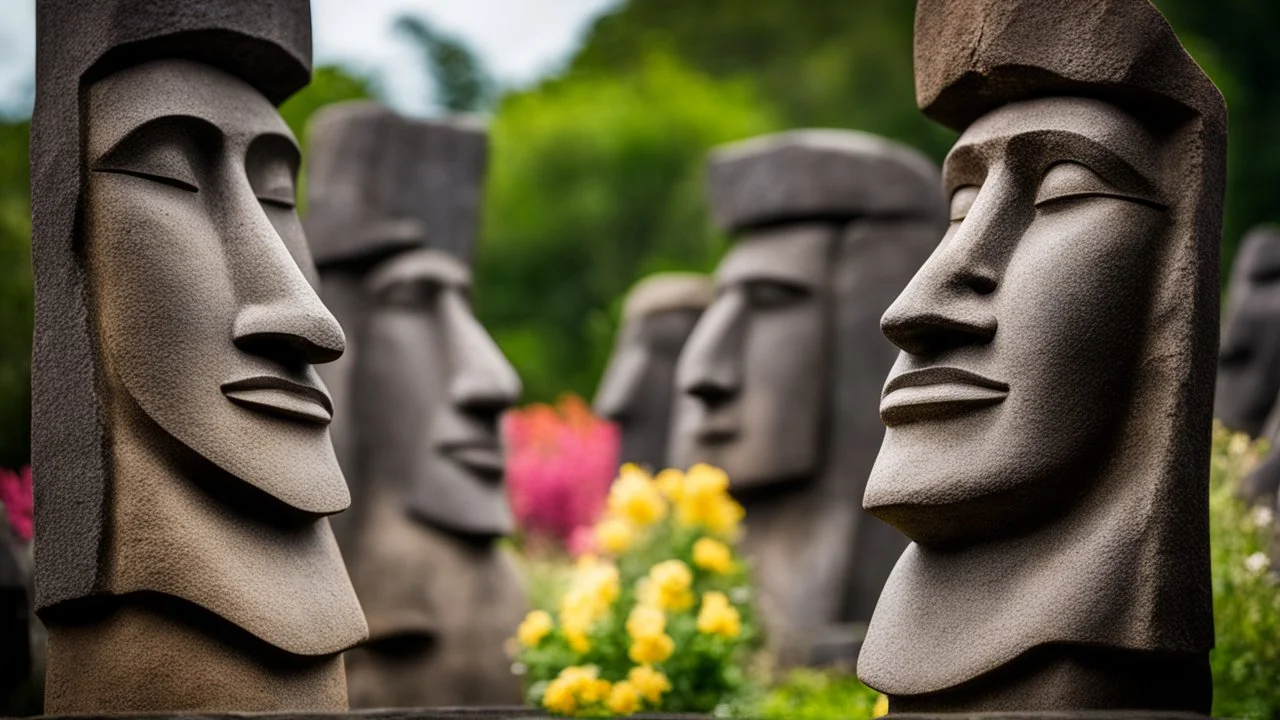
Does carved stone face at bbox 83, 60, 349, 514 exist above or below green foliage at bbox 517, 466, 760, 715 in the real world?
above

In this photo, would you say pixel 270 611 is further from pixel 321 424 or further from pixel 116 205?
pixel 116 205

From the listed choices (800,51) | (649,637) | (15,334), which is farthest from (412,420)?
(800,51)

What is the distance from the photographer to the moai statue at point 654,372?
10922 mm

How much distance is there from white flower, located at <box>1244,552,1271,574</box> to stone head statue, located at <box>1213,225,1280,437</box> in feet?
15.7

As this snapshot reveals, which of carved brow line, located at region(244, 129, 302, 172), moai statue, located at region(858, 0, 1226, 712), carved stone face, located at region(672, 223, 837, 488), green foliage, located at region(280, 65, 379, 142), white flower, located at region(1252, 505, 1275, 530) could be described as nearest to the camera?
moai statue, located at region(858, 0, 1226, 712)

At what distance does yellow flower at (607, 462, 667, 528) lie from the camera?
6.95 metres

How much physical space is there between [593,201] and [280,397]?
18.7m

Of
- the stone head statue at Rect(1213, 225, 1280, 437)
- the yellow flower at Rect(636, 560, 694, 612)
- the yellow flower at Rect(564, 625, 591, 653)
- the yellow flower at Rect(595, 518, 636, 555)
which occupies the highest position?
the stone head statue at Rect(1213, 225, 1280, 437)

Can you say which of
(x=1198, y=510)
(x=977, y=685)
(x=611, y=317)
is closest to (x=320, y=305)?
(x=977, y=685)

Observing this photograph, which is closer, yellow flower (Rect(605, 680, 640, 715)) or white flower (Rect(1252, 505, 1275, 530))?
yellow flower (Rect(605, 680, 640, 715))

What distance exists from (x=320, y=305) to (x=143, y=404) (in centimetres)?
60

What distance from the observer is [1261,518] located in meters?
5.85

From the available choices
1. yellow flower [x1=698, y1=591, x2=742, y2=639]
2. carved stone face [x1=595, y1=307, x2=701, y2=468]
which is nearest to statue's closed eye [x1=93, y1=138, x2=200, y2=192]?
yellow flower [x1=698, y1=591, x2=742, y2=639]

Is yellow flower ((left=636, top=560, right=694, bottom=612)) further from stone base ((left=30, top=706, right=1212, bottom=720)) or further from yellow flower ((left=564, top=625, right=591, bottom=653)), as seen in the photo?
stone base ((left=30, top=706, right=1212, bottom=720))
